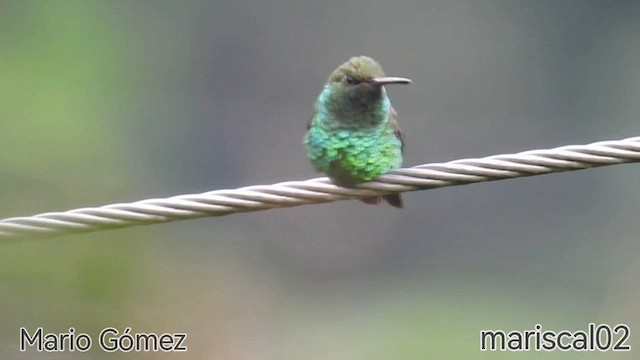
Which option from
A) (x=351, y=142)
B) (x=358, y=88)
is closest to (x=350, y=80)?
(x=358, y=88)

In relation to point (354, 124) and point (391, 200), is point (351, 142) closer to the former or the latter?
point (354, 124)

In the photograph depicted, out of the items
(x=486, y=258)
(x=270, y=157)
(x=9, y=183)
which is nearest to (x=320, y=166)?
(x=9, y=183)

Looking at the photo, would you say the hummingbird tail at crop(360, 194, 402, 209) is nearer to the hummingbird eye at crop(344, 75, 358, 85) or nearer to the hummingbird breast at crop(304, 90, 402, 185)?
the hummingbird breast at crop(304, 90, 402, 185)

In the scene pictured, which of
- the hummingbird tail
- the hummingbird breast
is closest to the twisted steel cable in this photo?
the hummingbird breast

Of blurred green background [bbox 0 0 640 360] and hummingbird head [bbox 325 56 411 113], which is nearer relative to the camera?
hummingbird head [bbox 325 56 411 113]

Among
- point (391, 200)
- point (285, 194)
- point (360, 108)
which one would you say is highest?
point (360, 108)

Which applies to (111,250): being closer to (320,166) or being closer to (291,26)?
(291,26)

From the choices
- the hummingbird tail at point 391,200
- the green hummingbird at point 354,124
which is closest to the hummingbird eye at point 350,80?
the green hummingbird at point 354,124

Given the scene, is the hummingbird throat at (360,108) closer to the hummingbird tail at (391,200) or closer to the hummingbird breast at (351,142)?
the hummingbird breast at (351,142)
